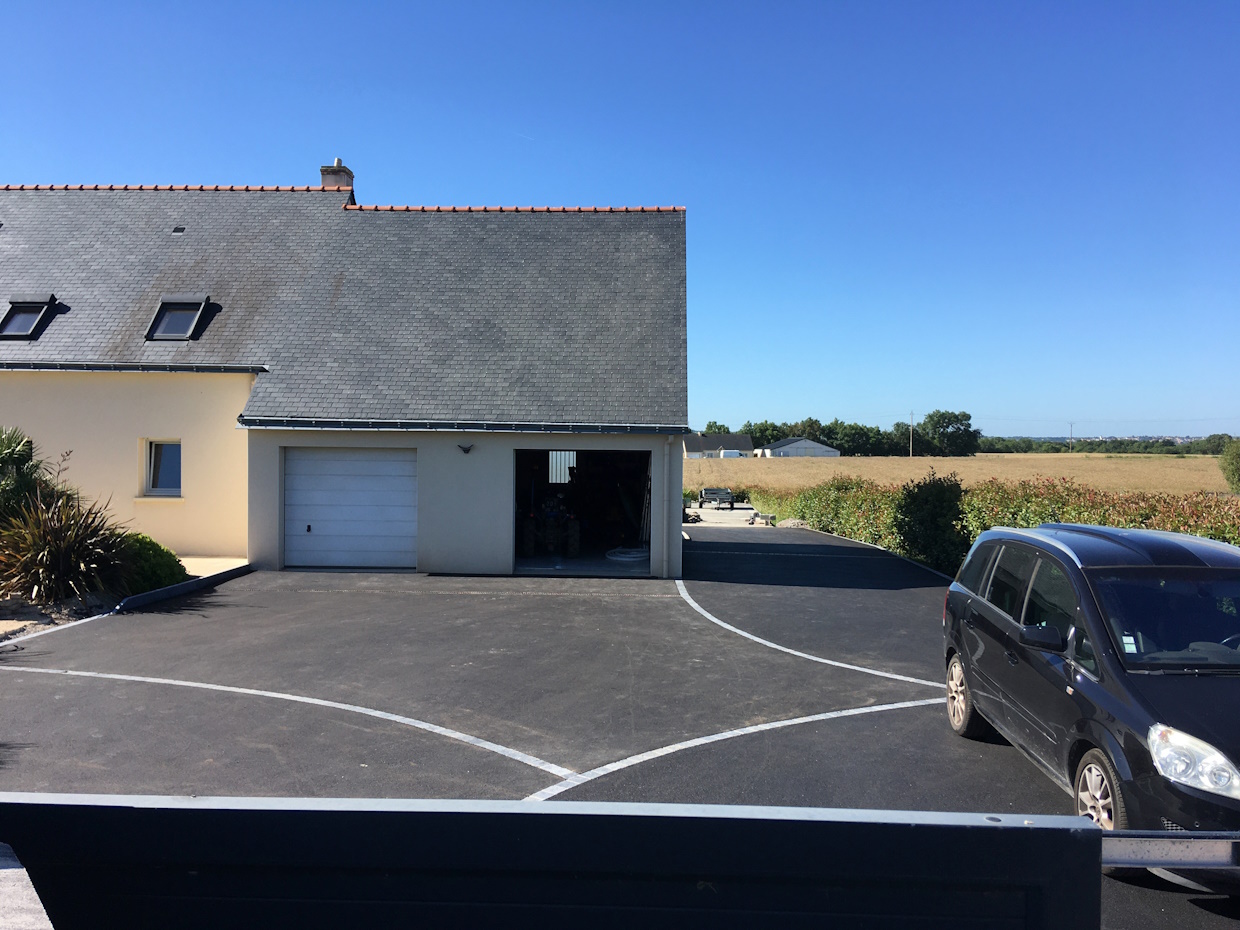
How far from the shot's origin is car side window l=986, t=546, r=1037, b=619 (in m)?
6.28

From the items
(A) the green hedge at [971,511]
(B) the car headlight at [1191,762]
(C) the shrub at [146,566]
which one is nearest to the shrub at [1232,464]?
(A) the green hedge at [971,511]

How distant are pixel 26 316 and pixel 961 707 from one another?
62.4 ft

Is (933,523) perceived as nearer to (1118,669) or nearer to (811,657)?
(811,657)

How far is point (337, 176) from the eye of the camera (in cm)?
2119

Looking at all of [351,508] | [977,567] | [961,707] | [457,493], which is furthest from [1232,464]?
[961,707]

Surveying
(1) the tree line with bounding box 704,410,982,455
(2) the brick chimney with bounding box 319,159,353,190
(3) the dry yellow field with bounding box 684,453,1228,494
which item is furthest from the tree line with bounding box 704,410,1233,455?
(2) the brick chimney with bounding box 319,159,353,190

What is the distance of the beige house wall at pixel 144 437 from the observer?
16578mm

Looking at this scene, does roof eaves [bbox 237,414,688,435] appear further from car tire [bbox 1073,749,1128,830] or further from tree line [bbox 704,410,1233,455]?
tree line [bbox 704,410,1233,455]

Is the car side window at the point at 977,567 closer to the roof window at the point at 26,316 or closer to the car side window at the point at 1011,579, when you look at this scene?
the car side window at the point at 1011,579

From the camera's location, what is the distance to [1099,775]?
4.76 metres

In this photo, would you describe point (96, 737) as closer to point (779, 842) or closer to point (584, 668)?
point (584, 668)

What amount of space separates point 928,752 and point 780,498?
128 ft

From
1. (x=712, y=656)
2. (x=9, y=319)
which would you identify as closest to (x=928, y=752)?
(x=712, y=656)

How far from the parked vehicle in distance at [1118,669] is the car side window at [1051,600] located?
12mm
